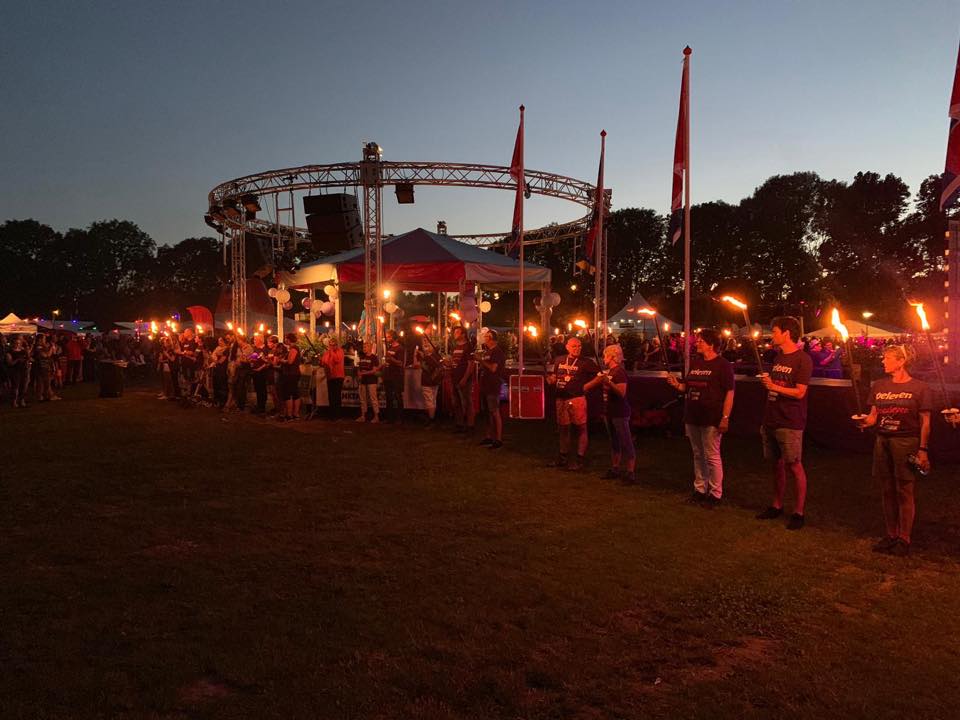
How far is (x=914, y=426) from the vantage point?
5.45 m

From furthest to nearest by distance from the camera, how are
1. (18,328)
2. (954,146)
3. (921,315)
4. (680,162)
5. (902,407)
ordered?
(18,328)
(680,162)
(954,146)
(902,407)
(921,315)

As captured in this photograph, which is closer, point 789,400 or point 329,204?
point 789,400

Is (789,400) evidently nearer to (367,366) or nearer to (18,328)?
(367,366)

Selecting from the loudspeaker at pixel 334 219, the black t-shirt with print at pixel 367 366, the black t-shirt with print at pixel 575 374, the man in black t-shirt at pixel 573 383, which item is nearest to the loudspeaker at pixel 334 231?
the loudspeaker at pixel 334 219

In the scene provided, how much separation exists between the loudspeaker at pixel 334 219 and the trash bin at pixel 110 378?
6982 millimetres

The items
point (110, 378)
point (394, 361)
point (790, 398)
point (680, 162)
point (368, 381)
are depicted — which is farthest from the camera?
point (110, 378)

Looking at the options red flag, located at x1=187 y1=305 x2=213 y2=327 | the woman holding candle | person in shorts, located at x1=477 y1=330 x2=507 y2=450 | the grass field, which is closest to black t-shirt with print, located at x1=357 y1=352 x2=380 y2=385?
person in shorts, located at x1=477 y1=330 x2=507 y2=450

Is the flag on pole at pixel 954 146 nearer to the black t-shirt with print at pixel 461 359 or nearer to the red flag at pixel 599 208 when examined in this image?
the black t-shirt with print at pixel 461 359

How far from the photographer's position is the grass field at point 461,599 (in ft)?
11.1

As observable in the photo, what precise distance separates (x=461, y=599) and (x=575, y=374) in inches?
178

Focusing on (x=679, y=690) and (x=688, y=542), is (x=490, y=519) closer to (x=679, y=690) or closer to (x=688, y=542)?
(x=688, y=542)

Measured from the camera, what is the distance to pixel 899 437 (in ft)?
18.1

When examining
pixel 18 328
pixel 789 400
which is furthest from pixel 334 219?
pixel 18 328

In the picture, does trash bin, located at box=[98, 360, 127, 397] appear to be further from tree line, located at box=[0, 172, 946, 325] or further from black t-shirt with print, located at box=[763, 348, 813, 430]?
black t-shirt with print, located at box=[763, 348, 813, 430]
